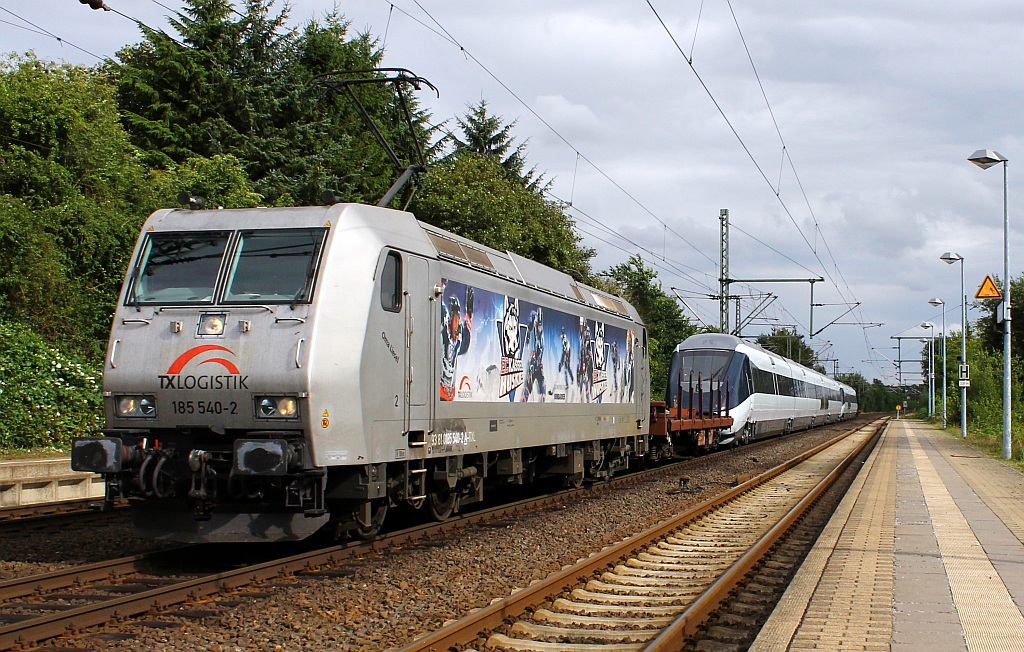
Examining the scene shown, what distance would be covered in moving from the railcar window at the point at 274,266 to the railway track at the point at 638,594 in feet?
11.6

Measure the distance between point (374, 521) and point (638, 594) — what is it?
3135 mm

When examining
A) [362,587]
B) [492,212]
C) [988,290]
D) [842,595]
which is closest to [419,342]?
[362,587]

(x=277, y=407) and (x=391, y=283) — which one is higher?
(x=391, y=283)

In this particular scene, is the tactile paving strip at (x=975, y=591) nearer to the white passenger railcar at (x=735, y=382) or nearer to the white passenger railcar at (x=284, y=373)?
the white passenger railcar at (x=284, y=373)

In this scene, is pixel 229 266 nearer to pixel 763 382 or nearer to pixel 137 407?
pixel 137 407

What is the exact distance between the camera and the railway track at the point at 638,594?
691 centimetres

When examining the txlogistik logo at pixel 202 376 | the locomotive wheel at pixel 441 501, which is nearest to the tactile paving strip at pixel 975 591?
the locomotive wheel at pixel 441 501

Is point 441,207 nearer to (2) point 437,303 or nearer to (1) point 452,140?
(1) point 452,140

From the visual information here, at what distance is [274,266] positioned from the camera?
31.6 feet

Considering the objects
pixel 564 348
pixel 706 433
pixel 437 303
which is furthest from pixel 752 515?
pixel 706 433

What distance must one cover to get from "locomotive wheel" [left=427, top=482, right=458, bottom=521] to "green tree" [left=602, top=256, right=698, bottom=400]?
3620cm

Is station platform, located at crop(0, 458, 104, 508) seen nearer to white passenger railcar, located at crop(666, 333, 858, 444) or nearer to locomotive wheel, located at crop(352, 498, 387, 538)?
locomotive wheel, located at crop(352, 498, 387, 538)

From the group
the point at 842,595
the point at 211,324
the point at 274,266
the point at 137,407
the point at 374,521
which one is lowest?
the point at 842,595

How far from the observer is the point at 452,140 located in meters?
50.4
